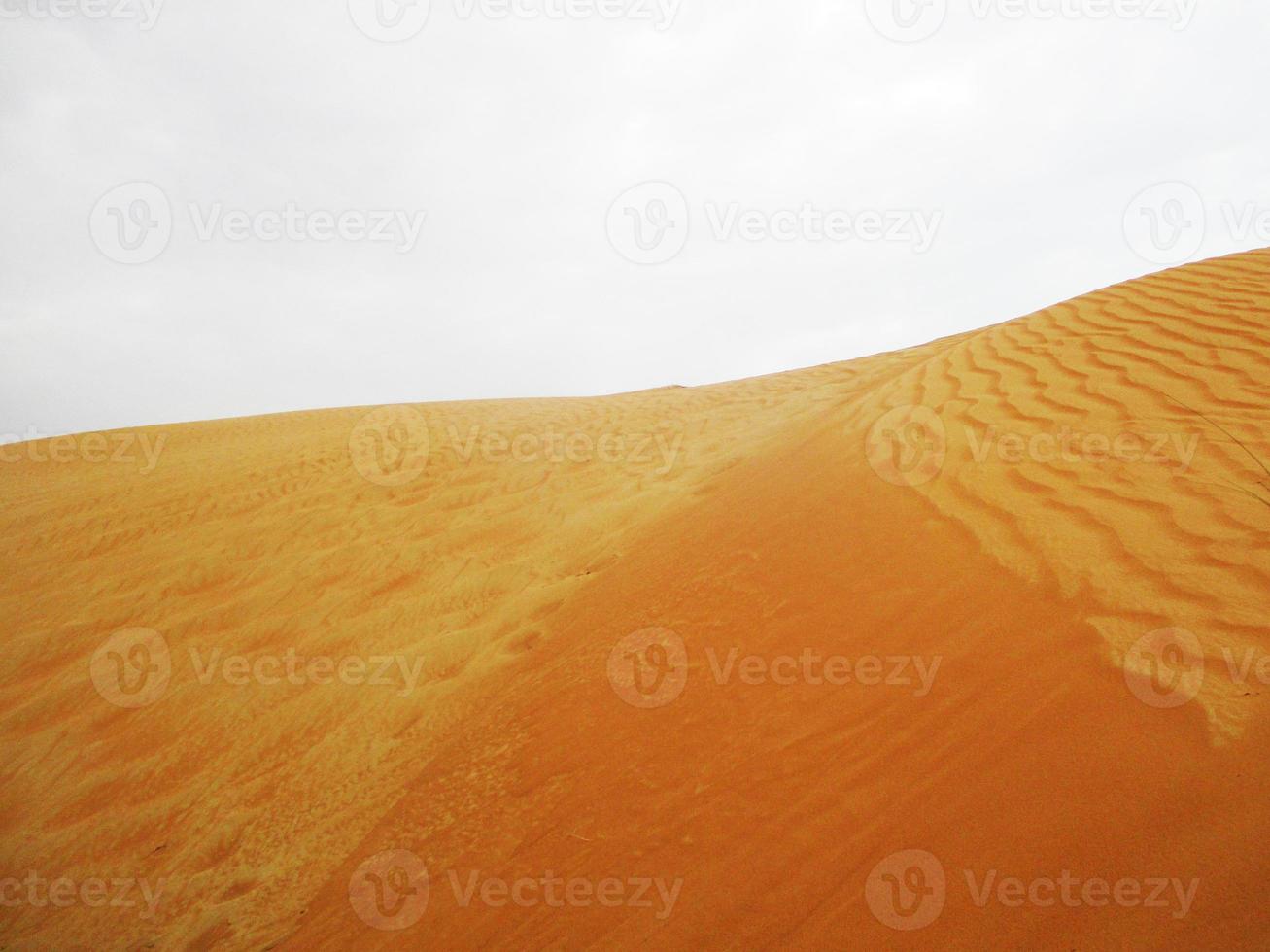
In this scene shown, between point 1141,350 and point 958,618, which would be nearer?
point 958,618

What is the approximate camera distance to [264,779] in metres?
3.14

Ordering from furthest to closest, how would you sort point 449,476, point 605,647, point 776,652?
1. point 449,476
2. point 605,647
3. point 776,652

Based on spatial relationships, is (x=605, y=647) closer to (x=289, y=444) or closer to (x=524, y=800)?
(x=524, y=800)

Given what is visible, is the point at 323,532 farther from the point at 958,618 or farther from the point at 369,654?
the point at 958,618

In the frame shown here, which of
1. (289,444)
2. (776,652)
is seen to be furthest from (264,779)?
(289,444)

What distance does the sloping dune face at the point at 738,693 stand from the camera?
1.72 meters

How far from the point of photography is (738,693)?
263 centimetres

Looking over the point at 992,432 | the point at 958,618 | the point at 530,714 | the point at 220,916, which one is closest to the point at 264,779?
the point at 220,916

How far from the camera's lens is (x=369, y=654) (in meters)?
3.92

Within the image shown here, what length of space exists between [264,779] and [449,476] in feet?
12.4

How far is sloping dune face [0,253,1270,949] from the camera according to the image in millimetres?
1722

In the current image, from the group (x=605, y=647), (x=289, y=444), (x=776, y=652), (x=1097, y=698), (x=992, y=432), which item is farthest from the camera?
(x=289, y=444)

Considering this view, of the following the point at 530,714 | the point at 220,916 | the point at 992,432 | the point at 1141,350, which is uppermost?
the point at 1141,350

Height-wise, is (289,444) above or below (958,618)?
above
